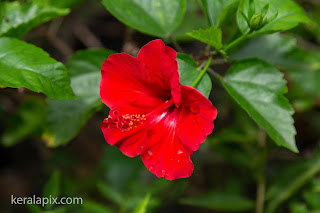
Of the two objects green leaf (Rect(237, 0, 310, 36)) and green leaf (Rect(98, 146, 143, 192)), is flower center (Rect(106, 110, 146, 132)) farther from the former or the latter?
green leaf (Rect(98, 146, 143, 192))

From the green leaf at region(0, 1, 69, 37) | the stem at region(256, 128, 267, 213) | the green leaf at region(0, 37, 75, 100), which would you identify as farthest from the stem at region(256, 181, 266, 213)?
the green leaf at region(0, 1, 69, 37)

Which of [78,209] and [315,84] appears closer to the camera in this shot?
[78,209]

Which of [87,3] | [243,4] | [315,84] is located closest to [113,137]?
[243,4]

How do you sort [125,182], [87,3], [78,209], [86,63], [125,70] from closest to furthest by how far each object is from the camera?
1. [125,70]
2. [86,63]
3. [78,209]
4. [125,182]
5. [87,3]

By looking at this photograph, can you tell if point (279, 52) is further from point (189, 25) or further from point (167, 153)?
point (167, 153)

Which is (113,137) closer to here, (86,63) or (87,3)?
(86,63)

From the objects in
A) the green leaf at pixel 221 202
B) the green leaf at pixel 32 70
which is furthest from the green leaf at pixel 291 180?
the green leaf at pixel 32 70

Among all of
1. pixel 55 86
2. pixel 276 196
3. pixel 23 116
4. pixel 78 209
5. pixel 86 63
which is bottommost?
pixel 276 196

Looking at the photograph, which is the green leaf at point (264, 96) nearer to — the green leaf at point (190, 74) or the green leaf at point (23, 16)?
the green leaf at point (190, 74)
